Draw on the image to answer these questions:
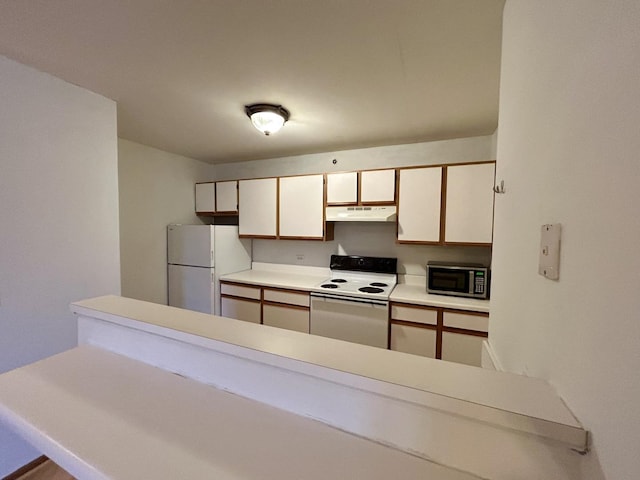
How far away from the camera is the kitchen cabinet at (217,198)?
337 cm

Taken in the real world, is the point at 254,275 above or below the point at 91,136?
below

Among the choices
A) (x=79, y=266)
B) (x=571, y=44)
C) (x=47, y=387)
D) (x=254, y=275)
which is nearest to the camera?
(x=571, y=44)

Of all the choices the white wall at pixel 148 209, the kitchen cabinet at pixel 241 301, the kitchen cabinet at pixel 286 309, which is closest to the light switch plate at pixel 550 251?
the kitchen cabinet at pixel 286 309

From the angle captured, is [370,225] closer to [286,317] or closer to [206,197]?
[286,317]

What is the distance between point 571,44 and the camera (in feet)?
1.74

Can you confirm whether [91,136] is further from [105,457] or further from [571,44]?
[571,44]

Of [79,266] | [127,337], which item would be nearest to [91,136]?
[79,266]

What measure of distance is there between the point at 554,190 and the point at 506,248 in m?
0.43

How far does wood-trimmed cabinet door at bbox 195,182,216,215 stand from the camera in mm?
3506

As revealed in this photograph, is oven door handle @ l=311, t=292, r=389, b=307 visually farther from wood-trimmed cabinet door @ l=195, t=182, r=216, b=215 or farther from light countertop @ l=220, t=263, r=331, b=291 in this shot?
wood-trimmed cabinet door @ l=195, t=182, r=216, b=215

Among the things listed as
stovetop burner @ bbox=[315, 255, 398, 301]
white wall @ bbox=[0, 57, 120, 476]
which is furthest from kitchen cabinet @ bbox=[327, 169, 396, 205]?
white wall @ bbox=[0, 57, 120, 476]

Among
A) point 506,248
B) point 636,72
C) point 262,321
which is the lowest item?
point 262,321

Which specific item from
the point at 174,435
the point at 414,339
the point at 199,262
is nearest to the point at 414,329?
the point at 414,339

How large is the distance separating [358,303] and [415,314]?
51cm
